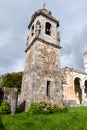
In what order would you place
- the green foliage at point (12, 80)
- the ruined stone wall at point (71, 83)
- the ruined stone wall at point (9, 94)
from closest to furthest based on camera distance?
the ruined stone wall at point (9, 94)
the ruined stone wall at point (71, 83)
the green foliage at point (12, 80)

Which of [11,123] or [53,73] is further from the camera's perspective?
[53,73]

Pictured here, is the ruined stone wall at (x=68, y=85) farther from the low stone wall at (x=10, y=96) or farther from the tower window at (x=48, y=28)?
the low stone wall at (x=10, y=96)

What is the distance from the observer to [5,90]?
42.6ft

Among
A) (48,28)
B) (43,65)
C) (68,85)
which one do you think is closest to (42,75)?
(43,65)

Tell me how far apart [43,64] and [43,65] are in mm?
113

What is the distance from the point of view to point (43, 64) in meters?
16.0

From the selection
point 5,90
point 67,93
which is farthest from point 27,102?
point 67,93

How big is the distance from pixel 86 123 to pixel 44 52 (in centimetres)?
951

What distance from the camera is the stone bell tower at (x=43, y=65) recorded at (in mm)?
14756

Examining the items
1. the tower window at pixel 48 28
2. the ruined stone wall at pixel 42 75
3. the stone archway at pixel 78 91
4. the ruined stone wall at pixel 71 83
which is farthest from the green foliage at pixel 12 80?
the tower window at pixel 48 28

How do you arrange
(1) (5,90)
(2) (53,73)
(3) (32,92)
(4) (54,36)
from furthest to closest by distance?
→ (4) (54,36) < (2) (53,73) < (3) (32,92) < (1) (5,90)

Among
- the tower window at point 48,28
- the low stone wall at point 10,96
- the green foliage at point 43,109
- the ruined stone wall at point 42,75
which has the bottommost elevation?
the green foliage at point 43,109

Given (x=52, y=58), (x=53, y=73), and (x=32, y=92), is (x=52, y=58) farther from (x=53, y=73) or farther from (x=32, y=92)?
(x=32, y=92)

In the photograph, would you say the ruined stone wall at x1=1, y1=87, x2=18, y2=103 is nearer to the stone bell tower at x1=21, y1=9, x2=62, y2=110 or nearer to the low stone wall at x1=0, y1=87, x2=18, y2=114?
the low stone wall at x1=0, y1=87, x2=18, y2=114
